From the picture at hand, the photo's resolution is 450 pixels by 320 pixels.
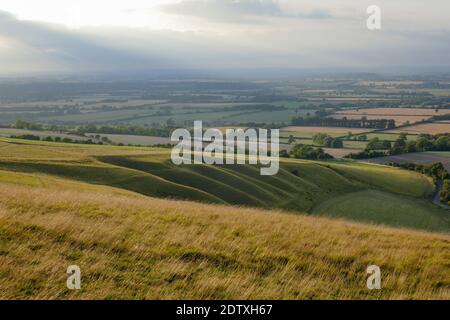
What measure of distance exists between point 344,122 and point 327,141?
40588 mm

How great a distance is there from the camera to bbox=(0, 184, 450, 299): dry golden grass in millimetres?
10805

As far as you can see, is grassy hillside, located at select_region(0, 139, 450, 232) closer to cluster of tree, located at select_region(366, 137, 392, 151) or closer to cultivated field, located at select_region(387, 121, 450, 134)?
cluster of tree, located at select_region(366, 137, 392, 151)

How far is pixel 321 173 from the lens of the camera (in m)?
81.2

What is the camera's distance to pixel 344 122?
526ft

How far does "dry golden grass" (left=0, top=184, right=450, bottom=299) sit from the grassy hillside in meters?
33.5

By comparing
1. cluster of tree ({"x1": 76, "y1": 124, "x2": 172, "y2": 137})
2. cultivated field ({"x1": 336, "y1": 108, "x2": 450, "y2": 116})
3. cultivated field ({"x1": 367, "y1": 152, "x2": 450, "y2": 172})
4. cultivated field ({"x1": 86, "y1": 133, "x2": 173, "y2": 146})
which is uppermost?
cultivated field ({"x1": 336, "y1": 108, "x2": 450, "y2": 116})

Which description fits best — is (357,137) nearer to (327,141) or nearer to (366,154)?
(327,141)

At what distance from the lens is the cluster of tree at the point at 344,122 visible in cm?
15225

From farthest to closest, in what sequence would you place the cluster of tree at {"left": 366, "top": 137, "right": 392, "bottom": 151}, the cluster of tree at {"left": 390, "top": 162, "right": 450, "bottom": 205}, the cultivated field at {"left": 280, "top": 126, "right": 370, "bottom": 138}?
the cultivated field at {"left": 280, "top": 126, "right": 370, "bottom": 138} → the cluster of tree at {"left": 366, "top": 137, "right": 392, "bottom": 151} → the cluster of tree at {"left": 390, "top": 162, "right": 450, "bottom": 205}

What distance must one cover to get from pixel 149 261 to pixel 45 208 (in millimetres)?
6521

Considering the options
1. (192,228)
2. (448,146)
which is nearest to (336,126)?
(448,146)

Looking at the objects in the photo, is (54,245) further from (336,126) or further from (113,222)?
(336,126)

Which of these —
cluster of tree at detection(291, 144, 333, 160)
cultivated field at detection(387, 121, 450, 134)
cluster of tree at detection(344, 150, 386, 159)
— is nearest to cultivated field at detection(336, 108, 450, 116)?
cultivated field at detection(387, 121, 450, 134)

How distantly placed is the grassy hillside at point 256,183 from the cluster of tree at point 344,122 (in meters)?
70.1
